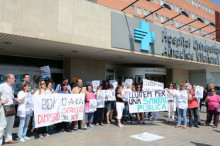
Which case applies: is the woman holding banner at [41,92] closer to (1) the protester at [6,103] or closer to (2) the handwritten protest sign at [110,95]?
(1) the protester at [6,103]

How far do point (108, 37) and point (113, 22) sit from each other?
39.7 inches

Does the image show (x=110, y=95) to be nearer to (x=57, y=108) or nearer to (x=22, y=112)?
(x=57, y=108)

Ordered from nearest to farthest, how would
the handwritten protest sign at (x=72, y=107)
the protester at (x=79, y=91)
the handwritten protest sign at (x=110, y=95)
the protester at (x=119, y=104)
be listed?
the handwritten protest sign at (x=72, y=107)
the protester at (x=79, y=91)
the protester at (x=119, y=104)
the handwritten protest sign at (x=110, y=95)

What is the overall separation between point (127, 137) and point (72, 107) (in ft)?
7.67

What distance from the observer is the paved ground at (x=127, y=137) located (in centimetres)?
602

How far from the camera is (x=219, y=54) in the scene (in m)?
20.9

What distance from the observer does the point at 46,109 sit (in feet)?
21.4

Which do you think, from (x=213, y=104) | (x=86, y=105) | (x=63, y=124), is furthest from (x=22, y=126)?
(x=213, y=104)

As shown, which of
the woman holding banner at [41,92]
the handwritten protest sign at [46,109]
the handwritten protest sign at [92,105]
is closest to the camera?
the handwritten protest sign at [46,109]

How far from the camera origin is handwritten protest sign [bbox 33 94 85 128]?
249 inches

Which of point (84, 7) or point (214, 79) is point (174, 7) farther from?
point (84, 7)

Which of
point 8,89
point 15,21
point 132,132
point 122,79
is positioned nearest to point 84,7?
point 15,21

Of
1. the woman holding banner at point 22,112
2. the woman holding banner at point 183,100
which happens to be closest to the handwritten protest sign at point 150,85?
the woman holding banner at point 183,100

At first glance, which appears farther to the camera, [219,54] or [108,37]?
[219,54]
